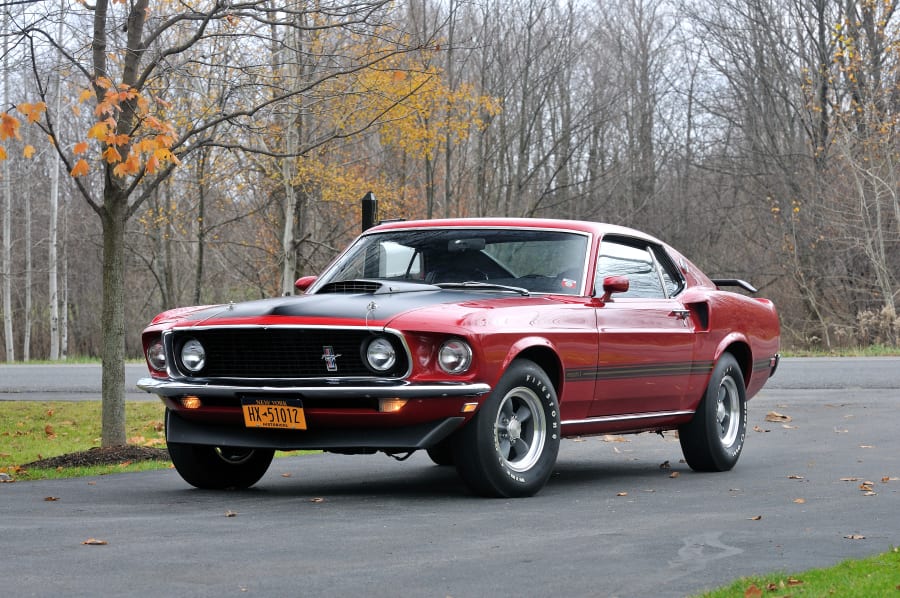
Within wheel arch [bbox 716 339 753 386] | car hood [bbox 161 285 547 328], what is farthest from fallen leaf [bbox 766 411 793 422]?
car hood [bbox 161 285 547 328]

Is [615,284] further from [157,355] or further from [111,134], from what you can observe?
[111,134]

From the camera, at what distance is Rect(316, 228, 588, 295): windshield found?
8734 millimetres

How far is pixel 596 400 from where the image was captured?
866 centimetres

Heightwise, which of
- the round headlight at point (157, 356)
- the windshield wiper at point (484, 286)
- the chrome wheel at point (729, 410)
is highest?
the windshield wiper at point (484, 286)

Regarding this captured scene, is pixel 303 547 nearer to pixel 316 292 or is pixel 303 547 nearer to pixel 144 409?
pixel 316 292

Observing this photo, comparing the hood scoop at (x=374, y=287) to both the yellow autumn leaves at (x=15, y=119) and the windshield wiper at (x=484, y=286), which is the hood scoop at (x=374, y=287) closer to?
the windshield wiper at (x=484, y=286)

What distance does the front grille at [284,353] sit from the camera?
7.52m

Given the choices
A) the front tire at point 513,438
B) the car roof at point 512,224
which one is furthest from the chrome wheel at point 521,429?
the car roof at point 512,224

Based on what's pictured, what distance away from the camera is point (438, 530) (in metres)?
6.43

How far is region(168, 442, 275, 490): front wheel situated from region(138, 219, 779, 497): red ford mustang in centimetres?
1

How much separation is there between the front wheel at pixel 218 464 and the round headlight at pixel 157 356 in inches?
19.2

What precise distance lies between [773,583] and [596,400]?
12.2 feet

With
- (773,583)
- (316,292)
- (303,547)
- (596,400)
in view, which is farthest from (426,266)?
(773,583)

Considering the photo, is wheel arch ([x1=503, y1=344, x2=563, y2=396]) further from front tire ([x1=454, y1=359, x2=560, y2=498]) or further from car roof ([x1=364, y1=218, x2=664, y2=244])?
car roof ([x1=364, y1=218, x2=664, y2=244])
